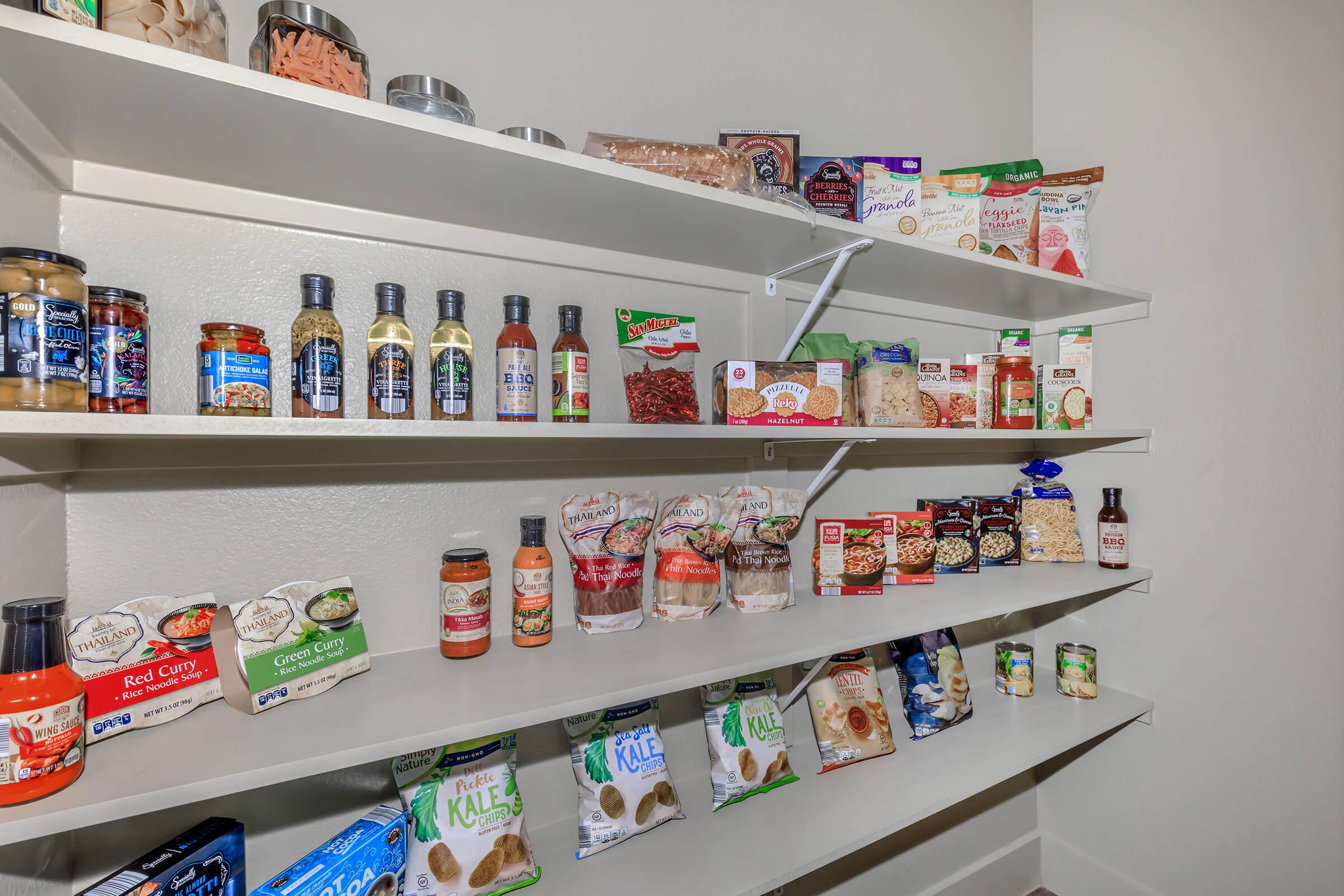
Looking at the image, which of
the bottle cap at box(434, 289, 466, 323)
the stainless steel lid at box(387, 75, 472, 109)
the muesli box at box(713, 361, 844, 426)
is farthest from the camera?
the muesli box at box(713, 361, 844, 426)

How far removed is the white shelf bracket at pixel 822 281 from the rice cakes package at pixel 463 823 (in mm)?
1018

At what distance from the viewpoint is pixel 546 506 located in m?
1.21

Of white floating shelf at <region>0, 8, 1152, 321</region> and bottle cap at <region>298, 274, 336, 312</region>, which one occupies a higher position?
white floating shelf at <region>0, 8, 1152, 321</region>

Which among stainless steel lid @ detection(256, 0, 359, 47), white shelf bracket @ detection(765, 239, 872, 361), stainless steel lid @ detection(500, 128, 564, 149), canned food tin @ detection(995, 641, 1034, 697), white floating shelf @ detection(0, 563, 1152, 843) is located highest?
stainless steel lid @ detection(256, 0, 359, 47)

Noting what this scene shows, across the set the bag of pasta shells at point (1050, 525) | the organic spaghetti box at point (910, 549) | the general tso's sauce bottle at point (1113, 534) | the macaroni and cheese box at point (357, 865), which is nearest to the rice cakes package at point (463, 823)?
the macaroni and cheese box at point (357, 865)

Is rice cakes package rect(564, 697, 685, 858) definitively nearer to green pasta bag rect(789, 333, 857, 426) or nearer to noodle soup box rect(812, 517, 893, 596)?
noodle soup box rect(812, 517, 893, 596)

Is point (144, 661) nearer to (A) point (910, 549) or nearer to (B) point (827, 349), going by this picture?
(B) point (827, 349)

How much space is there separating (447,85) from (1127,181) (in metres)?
1.93

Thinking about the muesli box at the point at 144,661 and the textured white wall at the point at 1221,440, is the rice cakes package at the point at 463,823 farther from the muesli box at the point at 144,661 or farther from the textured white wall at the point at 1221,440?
the textured white wall at the point at 1221,440

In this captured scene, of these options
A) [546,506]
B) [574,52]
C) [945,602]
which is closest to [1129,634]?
[945,602]

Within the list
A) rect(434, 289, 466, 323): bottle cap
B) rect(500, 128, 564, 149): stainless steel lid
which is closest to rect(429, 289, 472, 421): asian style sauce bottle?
rect(434, 289, 466, 323): bottle cap

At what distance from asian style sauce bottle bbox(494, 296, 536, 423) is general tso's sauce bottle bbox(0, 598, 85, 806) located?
564 millimetres

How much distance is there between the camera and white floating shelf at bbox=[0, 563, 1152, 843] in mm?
670

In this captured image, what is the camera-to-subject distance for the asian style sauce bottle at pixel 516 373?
97 centimetres
